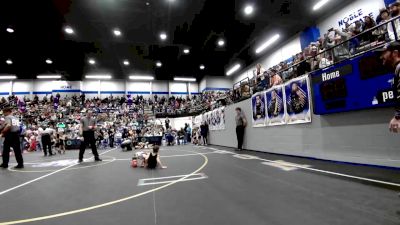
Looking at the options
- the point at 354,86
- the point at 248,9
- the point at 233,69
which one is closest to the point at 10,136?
the point at 354,86

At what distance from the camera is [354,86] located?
210 inches

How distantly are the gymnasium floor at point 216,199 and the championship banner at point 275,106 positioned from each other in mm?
3550

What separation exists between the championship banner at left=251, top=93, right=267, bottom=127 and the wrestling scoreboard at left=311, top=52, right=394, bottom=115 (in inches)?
116

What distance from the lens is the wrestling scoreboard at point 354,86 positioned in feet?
15.4

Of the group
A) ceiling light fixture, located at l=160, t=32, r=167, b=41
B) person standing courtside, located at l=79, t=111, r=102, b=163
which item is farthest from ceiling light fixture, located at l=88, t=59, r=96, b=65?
person standing courtside, located at l=79, t=111, r=102, b=163

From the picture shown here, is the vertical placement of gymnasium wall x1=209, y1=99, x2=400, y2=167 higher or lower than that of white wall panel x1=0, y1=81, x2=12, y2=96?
lower

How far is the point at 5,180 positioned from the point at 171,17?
1203 centimetres

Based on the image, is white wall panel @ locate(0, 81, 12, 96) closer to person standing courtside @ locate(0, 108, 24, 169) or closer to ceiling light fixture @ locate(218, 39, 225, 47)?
ceiling light fixture @ locate(218, 39, 225, 47)

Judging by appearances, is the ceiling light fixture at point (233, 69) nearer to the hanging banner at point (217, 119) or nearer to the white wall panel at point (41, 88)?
the hanging banner at point (217, 119)

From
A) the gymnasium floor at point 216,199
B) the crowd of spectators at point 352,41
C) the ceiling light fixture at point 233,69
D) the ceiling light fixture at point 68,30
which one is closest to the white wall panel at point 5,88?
the ceiling light fixture at point 68,30

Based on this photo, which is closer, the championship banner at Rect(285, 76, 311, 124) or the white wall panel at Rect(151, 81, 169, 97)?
the championship banner at Rect(285, 76, 311, 124)

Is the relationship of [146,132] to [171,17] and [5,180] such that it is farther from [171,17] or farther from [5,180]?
[5,180]

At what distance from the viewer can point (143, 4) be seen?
1259cm

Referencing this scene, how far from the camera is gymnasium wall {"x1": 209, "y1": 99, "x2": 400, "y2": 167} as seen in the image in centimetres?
476
